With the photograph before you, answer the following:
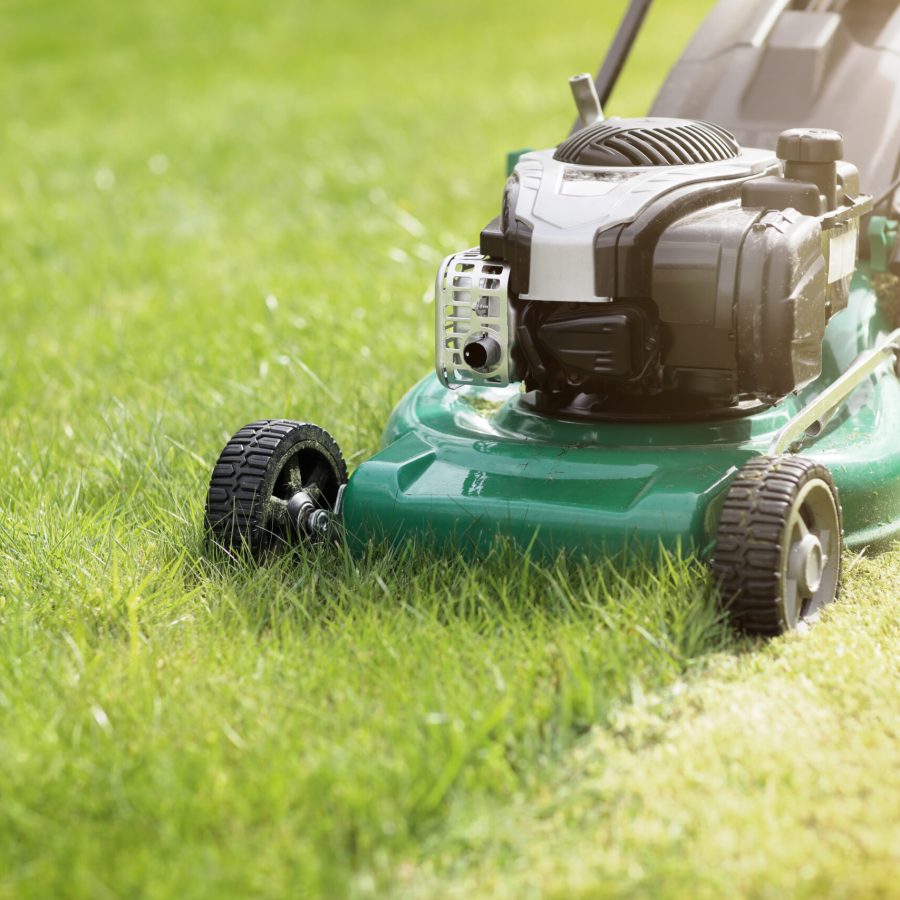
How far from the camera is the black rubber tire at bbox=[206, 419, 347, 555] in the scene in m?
2.67

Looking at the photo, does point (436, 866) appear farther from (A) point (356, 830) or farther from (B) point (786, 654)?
(B) point (786, 654)

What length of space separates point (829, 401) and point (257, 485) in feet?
3.40

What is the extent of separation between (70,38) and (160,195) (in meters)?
5.75

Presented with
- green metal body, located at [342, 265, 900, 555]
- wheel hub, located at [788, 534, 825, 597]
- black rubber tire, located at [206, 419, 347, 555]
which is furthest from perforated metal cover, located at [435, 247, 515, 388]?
wheel hub, located at [788, 534, 825, 597]

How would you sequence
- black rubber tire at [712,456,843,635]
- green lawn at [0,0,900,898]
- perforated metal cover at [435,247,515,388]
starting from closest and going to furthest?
green lawn at [0,0,900,898], black rubber tire at [712,456,843,635], perforated metal cover at [435,247,515,388]

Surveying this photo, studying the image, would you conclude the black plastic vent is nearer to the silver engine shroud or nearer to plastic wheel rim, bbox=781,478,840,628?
the silver engine shroud

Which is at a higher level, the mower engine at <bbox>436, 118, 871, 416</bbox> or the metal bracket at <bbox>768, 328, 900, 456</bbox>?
the mower engine at <bbox>436, 118, 871, 416</bbox>

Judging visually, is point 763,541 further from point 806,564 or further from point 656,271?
point 656,271

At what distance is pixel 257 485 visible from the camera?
2668 mm

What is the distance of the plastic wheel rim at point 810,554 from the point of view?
238 centimetres

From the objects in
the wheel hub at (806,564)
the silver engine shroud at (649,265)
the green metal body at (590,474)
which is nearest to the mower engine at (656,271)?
the silver engine shroud at (649,265)

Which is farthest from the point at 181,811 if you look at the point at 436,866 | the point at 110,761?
the point at 436,866

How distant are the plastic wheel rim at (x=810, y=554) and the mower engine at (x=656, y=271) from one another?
0.20 metres

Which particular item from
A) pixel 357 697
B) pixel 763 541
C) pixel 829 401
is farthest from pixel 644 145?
pixel 357 697
